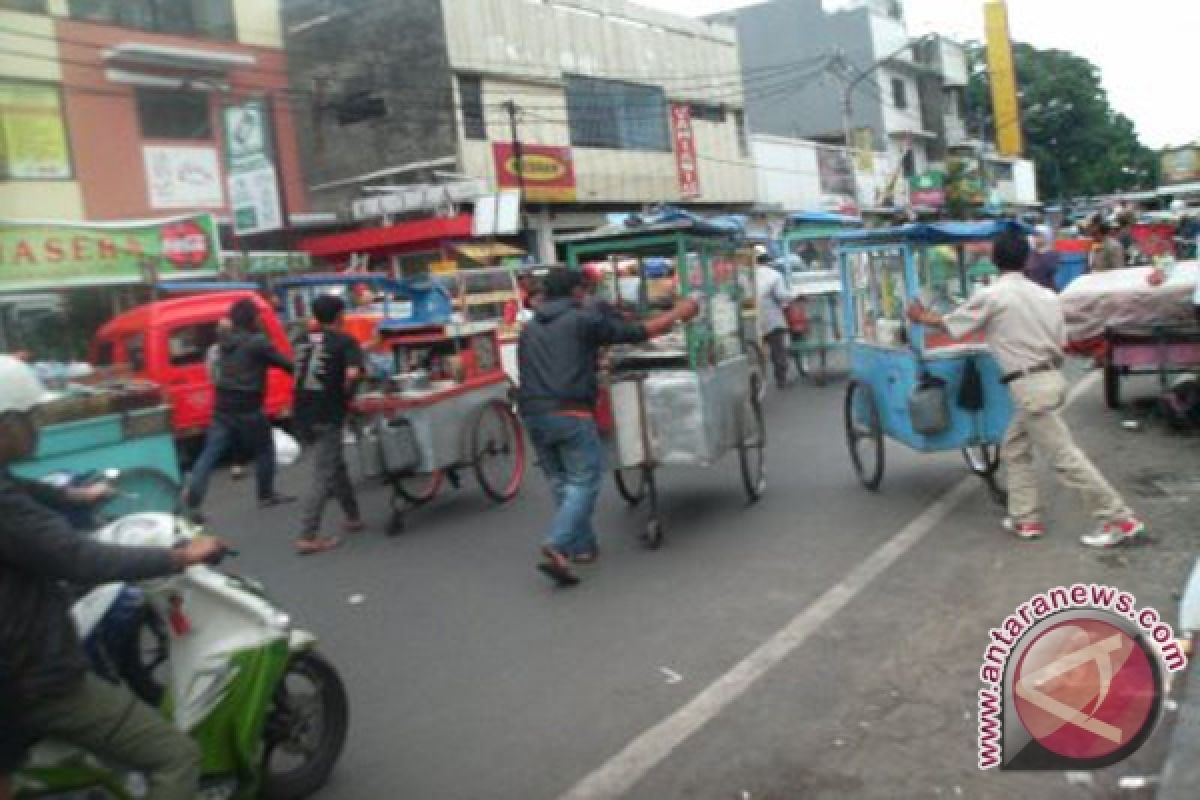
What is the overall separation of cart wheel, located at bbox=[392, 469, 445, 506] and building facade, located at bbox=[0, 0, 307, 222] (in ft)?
50.6

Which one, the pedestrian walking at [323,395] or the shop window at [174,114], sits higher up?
the shop window at [174,114]

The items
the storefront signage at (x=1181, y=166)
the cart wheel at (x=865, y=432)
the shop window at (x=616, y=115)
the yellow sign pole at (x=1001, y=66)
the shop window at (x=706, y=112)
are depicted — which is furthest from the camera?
the yellow sign pole at (x=1001, y=66)

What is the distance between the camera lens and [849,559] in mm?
6445

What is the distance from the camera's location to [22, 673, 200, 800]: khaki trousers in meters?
3.10

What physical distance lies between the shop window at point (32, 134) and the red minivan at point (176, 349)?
9959 mm

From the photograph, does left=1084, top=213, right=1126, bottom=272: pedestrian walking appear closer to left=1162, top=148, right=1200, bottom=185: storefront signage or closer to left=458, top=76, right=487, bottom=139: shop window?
left=458, top=76, right=487, bottom=139: shop window

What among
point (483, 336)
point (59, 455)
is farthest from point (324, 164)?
point (59, 455)

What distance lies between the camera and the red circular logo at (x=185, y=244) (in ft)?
51.2

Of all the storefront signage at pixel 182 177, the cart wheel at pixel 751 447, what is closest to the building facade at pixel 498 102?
the storefront signage at pixel 182 177

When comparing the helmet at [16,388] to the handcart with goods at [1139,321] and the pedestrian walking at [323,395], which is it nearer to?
the pedestrian walking at [323,395]

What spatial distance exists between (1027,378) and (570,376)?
2558 millimetres

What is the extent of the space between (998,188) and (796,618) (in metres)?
54.9

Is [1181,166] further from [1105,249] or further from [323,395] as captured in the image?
[323,395]

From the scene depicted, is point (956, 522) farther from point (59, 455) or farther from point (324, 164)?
point (324, 164)
